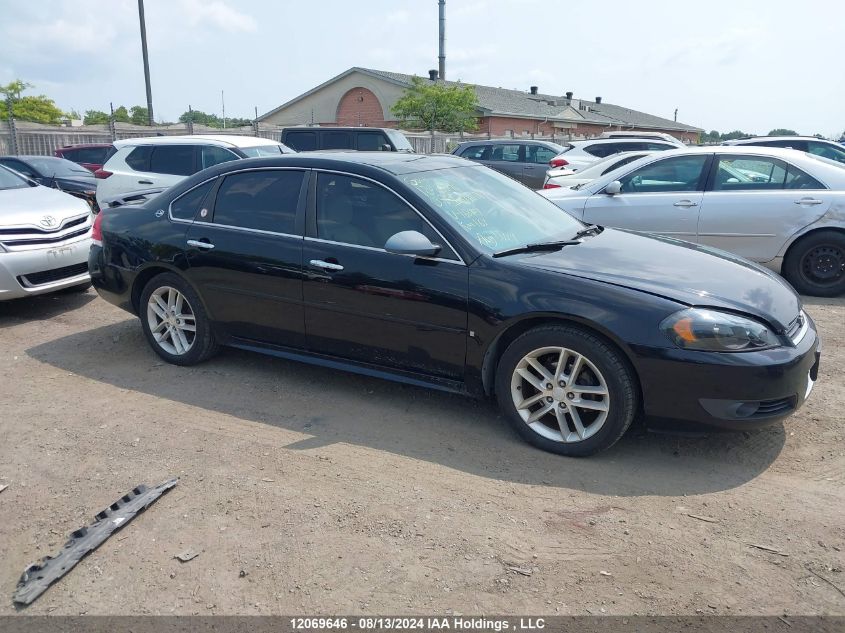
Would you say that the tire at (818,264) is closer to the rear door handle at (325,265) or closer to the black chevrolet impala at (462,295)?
the black chevrolet impala at (462,295)

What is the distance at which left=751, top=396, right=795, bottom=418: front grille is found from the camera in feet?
12.1

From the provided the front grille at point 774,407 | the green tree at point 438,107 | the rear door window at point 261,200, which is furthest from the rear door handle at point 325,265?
the green tree at point 438,107

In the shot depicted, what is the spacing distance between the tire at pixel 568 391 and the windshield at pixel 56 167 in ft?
45.1

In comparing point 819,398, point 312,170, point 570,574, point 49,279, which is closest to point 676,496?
point 570,574

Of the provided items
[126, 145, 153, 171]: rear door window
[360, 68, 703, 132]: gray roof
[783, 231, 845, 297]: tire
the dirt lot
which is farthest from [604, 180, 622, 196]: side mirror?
[360, 68, 703, 132]: gray roof

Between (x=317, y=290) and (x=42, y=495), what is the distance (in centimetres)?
196

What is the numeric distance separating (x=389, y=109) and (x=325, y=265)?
128ft

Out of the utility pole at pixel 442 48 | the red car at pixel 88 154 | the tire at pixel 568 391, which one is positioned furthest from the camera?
the utility pole at pixel 442 48

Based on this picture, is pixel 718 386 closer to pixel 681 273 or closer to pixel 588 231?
pixel 681 273

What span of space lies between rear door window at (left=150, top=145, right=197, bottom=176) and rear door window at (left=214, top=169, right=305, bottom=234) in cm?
568

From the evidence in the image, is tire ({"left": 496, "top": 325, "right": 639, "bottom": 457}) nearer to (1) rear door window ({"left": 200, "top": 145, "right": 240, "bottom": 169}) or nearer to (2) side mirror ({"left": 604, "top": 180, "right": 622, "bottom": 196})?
(2) side mirror ({"left": 604, "top": 180, "right": 622, "bottom": 196})

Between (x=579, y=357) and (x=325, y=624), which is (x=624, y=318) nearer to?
(x=579, y=357)

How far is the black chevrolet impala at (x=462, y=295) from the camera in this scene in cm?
369

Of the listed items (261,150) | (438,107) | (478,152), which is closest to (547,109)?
(438,107)
